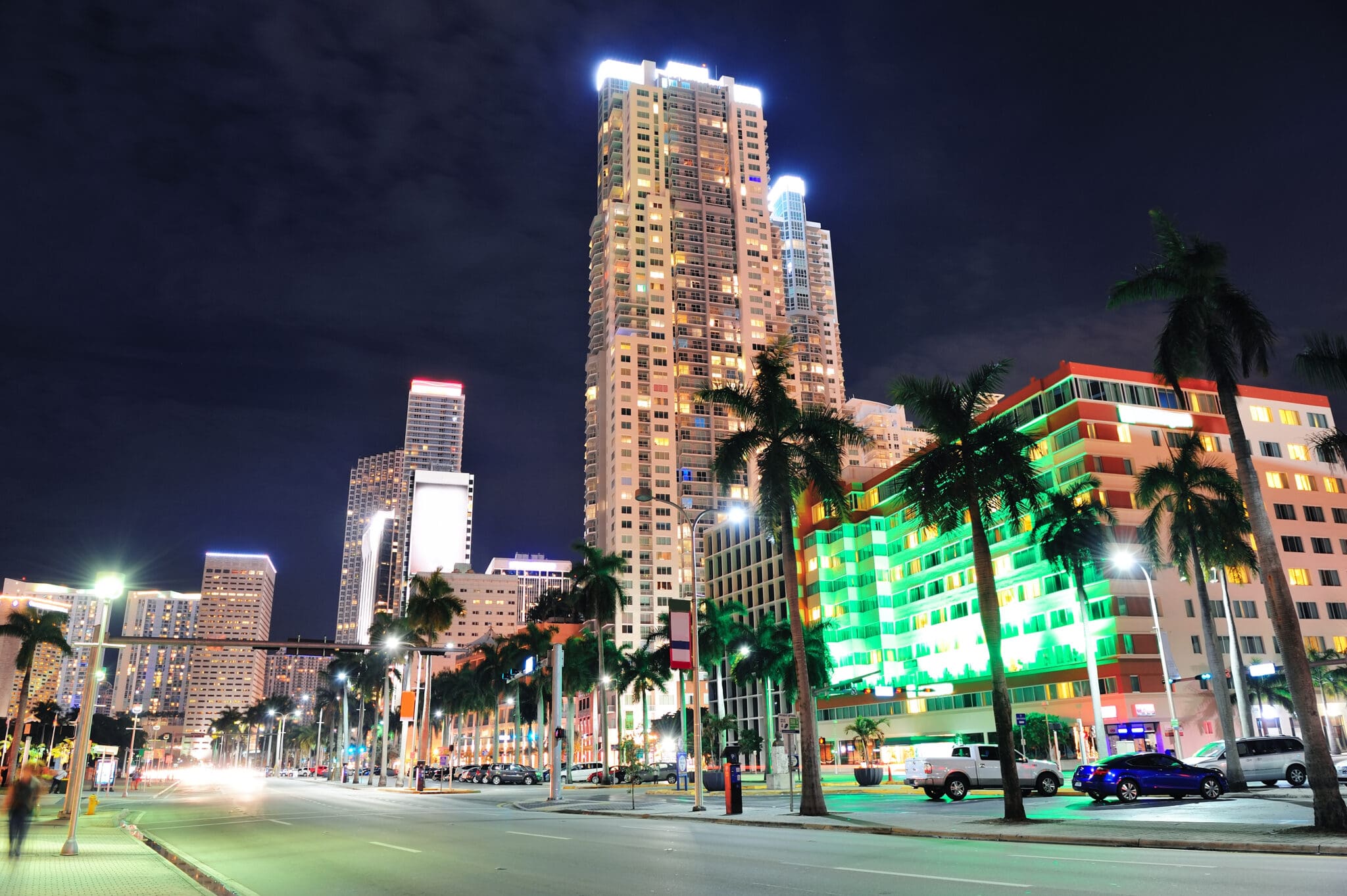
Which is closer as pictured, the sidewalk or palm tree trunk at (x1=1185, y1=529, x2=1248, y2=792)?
the sidewalk

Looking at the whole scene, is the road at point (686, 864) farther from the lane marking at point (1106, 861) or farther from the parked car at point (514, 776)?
the parked car at point (514, 776)

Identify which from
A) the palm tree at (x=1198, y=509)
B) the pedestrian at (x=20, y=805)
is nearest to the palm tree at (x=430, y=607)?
the palm tree at (x=1198, y=509)

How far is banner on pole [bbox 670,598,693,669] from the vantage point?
32.6 metres

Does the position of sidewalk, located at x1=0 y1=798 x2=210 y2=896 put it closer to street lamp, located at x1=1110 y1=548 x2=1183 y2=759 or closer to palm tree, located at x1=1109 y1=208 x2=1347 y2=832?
palm tree, located at x1=1109 y1=208 x2=1347 y2=832

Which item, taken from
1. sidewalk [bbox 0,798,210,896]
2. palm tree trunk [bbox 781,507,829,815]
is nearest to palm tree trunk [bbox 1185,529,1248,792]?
palm tree trunk [bbox 781,507,829,815]

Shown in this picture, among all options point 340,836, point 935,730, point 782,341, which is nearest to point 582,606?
point 935,730

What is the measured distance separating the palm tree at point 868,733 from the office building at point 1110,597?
2.03 meters

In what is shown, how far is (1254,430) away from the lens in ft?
292

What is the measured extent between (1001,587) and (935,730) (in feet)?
56.8

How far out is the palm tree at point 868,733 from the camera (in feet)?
281

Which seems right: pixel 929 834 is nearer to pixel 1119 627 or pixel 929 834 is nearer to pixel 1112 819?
pixel 1112 819

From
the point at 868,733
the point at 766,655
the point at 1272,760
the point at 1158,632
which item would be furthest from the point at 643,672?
the point at 1272,760

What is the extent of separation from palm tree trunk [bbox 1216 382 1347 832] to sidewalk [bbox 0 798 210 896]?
21301 millimetres

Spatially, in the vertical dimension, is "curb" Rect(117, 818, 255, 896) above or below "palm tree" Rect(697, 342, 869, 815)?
below
